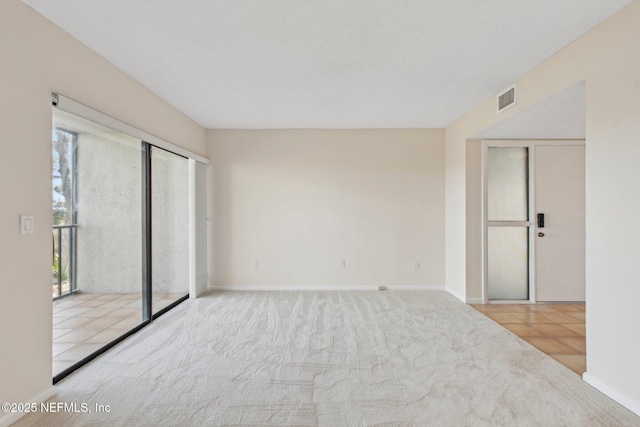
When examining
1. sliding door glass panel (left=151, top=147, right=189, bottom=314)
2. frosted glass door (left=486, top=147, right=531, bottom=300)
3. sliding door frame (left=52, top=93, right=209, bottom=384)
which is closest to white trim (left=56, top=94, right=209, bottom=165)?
sliding door frame (left=52, top=93, right=209, bottom=384)

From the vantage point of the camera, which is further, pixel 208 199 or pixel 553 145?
pixel 208 199

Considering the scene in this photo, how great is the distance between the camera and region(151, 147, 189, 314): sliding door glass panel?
12.8 feet

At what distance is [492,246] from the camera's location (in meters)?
4.34

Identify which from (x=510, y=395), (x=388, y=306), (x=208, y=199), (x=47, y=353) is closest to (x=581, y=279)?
(x=388, y=306)

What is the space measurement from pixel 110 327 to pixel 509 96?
4754 mm

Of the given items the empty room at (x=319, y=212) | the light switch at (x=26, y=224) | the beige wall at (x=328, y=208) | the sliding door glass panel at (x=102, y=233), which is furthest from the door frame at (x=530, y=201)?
the light switch at (x=26, y=224)

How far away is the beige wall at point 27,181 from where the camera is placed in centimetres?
183

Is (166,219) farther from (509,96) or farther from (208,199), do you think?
(509,96)

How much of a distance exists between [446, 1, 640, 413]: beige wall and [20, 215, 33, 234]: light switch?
3.75m

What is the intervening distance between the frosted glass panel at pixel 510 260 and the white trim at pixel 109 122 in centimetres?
433

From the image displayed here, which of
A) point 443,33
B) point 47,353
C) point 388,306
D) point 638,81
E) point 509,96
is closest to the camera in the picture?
point 638,81

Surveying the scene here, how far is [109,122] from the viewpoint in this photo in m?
2.69

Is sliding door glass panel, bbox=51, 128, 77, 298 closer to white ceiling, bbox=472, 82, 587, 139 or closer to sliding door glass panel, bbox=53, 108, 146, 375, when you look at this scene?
sliding door glass panel, bbox=53, 108, 146, 375

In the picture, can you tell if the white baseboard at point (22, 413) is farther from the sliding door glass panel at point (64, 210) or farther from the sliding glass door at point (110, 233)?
the sliding door glass panel at point (64, 210)
